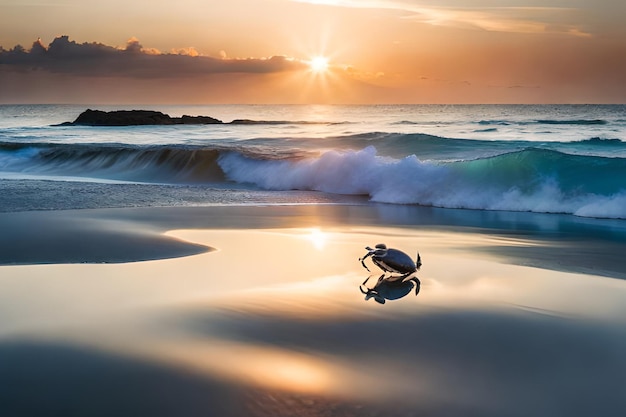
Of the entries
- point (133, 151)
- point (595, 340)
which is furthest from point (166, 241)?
point (133, 151)

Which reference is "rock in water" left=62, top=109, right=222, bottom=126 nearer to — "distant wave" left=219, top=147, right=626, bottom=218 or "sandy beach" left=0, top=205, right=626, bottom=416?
"distant wave" left=219, top=147, right=626, bottom=218

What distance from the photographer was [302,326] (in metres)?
5.69

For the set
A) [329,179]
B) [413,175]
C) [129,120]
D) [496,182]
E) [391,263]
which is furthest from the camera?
[129,120]

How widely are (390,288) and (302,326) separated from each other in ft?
5.10

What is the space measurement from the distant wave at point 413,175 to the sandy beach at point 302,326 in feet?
13.2


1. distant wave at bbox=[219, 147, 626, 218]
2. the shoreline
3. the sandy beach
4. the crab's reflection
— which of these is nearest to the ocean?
distant wave at bbox=[219, 147, 626, 218]

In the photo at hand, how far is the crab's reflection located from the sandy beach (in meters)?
0.06

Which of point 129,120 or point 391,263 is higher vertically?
point 129,120

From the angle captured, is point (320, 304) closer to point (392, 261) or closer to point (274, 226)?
point (392, 261)

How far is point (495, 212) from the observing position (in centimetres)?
1373

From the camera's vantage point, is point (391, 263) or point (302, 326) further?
point (391, 263)

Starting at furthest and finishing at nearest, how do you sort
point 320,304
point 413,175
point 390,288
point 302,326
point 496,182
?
point 413,175
point 496,182
point 390,288
point 320,304
point 302,326

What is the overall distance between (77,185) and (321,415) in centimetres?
1529

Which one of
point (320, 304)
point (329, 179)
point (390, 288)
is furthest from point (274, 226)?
point (329, 179)
